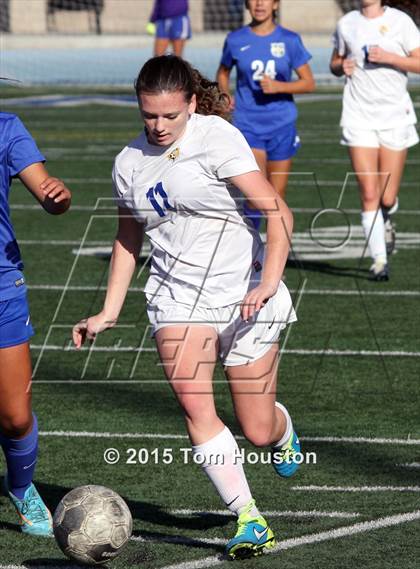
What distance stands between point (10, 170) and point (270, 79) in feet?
19.1

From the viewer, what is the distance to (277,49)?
11109 millimetres

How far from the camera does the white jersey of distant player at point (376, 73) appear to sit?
35.8ft

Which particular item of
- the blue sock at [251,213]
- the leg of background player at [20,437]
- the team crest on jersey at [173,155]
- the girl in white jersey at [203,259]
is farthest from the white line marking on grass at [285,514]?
the team crest on jersey at [173,155]

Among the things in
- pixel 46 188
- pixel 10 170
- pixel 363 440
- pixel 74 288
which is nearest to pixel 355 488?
pixel 363 440

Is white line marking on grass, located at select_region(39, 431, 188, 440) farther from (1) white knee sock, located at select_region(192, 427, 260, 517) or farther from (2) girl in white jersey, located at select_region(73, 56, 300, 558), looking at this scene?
(1) white knee sock, located at select_region(192, 427, 260, 517)

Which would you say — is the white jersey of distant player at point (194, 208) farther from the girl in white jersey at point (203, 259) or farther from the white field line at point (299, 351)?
the white field line at point (299, 351)

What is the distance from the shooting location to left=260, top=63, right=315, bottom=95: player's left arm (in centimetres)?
1088

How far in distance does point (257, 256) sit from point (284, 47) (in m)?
5.78

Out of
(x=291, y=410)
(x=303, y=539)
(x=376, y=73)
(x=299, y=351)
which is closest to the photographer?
(x=303, y=539)

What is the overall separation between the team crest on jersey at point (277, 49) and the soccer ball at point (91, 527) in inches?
251

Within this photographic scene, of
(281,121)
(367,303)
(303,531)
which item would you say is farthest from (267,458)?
(281,121)

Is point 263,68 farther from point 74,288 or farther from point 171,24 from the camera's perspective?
point 171,24

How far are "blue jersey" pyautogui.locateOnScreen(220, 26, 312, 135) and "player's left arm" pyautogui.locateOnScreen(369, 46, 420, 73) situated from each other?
2.21ft

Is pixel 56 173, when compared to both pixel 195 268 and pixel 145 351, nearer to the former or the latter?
pixel 145 351
